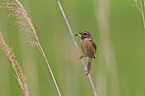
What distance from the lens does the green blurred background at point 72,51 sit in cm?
314

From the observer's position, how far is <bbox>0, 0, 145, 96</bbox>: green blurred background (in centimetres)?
314

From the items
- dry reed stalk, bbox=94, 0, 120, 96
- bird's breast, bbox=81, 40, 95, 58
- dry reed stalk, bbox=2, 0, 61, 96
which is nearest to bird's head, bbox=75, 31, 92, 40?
bird's breast, bbox=81, 40, 95, 58

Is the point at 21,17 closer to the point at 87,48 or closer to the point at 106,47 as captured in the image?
the point at 106,47

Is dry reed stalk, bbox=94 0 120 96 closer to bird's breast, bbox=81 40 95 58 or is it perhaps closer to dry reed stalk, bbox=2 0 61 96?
bird's breast, bbox=81 40 95 58

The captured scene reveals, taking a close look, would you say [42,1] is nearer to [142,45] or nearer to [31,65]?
[142,45]

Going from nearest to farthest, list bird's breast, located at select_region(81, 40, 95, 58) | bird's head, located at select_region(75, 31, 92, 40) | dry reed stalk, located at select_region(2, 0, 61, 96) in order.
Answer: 1. dry reed stalk, located at select_region(2, 0, 61, 96)
2. bird's head, located at select_region(75, 31, 92, 40)
3. bird's breast, located at select_region(81, 40, 95, 58)

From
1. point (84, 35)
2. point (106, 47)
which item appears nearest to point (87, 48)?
point (84, 35)

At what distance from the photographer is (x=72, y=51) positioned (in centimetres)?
327

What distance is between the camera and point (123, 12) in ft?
34.9

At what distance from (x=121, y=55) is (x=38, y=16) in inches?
104

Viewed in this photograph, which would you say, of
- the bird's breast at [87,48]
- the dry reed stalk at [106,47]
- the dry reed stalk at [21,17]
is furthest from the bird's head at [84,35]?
the dry reed stalk at [21,17]

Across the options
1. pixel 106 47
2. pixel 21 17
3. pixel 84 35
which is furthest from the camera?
pixel 84 35

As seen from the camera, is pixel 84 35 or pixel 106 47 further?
pixel 84 35

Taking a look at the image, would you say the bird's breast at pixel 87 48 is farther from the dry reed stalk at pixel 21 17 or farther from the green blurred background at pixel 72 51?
the dry reed stalk at pixel 21 17
